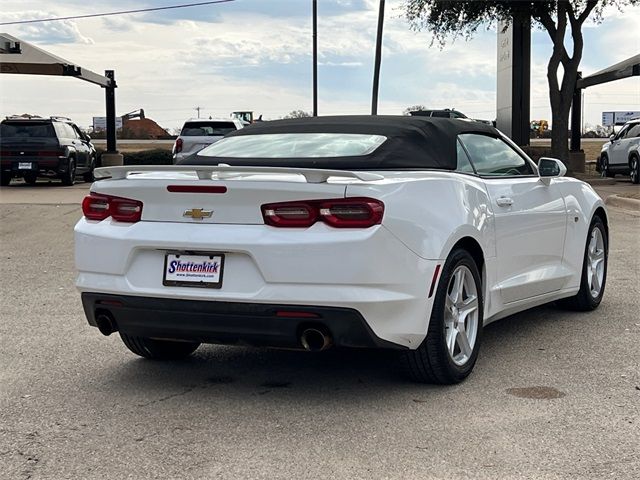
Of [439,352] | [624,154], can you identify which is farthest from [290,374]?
[624,154]

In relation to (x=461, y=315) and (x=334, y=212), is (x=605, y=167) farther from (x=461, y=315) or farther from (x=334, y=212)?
(x=334, y=212)

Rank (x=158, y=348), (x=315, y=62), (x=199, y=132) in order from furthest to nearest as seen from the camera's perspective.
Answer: (x=315, y=62) < (x=199, y=132) < (x=158, y=348)

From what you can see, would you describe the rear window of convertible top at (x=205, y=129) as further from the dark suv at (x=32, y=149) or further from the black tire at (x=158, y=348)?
the black tire at (x=158, y=348)

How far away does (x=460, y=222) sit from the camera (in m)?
4.95

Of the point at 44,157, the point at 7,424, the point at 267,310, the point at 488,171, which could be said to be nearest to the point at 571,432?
the point at 267,310

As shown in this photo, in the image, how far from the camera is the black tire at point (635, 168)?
73.9 ft

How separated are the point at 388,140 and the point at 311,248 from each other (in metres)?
1.19

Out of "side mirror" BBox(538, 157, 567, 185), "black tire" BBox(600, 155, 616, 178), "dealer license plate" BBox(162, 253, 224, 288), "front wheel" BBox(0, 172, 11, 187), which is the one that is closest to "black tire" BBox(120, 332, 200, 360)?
"dealer license plate" BBox(162, 253, 224, 288)

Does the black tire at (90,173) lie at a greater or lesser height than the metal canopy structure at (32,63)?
lesser

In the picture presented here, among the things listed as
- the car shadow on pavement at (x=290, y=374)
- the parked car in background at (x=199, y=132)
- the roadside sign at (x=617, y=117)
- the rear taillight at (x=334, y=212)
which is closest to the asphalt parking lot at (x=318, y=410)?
the car shadow on pavement at (x=290, y=374)

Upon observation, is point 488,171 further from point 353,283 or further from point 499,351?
point 353,283

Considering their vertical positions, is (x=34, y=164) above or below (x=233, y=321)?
above

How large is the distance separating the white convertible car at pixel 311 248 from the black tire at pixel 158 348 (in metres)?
0.01

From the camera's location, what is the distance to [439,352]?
15.7 ft
